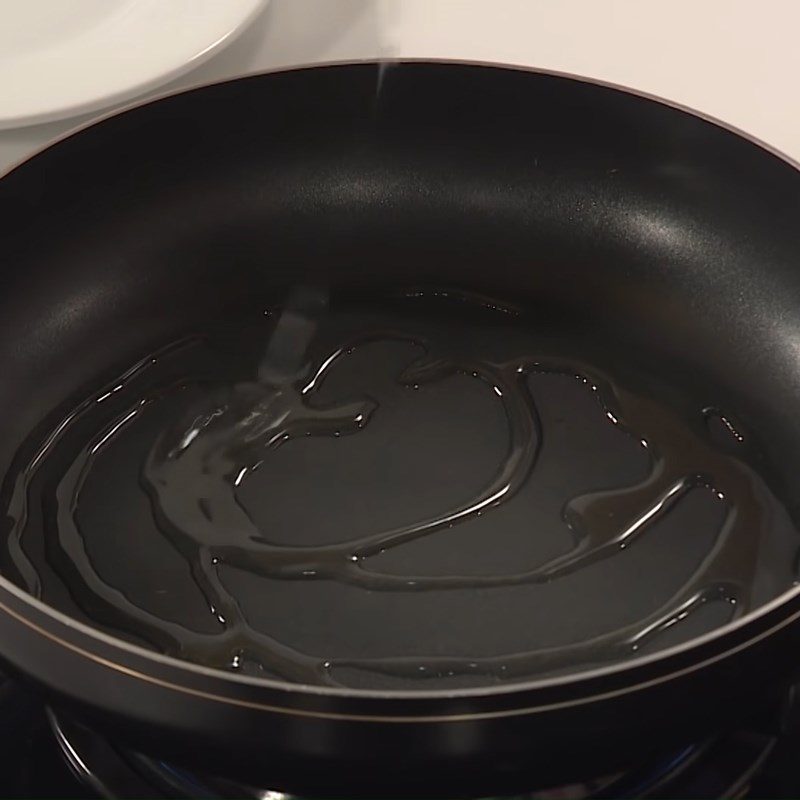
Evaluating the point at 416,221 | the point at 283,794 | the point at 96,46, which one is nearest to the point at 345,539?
the point at 283,794

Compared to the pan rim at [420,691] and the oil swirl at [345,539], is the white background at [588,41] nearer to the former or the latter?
the oil swirl at [345,539]

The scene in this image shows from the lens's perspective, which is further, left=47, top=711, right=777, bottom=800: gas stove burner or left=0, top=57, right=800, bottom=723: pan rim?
left=47, top=711, right=777, bottom=800: gas stove burner

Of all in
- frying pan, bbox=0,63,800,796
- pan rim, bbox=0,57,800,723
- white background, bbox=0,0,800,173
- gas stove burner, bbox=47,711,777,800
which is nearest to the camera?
pan rim, bbox=0,57,800,723

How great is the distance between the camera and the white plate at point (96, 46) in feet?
2.75

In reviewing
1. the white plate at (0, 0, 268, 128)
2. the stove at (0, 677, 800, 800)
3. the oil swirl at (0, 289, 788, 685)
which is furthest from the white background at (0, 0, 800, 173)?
the stove at (0, 677, 800, 800)

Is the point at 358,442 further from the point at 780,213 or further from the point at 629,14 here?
the point at 629,14

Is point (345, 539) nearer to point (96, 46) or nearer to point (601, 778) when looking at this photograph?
point (601, 778)

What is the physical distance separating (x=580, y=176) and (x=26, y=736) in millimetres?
520

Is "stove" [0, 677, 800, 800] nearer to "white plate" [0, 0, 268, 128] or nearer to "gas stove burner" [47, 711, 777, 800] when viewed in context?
"gas stove burner" [47, 711, 777, 800]

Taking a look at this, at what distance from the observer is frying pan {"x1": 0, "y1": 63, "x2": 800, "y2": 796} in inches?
31.1

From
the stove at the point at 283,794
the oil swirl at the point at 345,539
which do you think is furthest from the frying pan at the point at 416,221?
the stove at the point at 283,794

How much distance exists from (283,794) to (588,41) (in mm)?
684

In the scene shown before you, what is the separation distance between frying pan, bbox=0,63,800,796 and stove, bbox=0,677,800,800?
0.18 metres

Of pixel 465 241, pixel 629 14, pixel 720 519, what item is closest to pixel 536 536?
pixel 720 519
